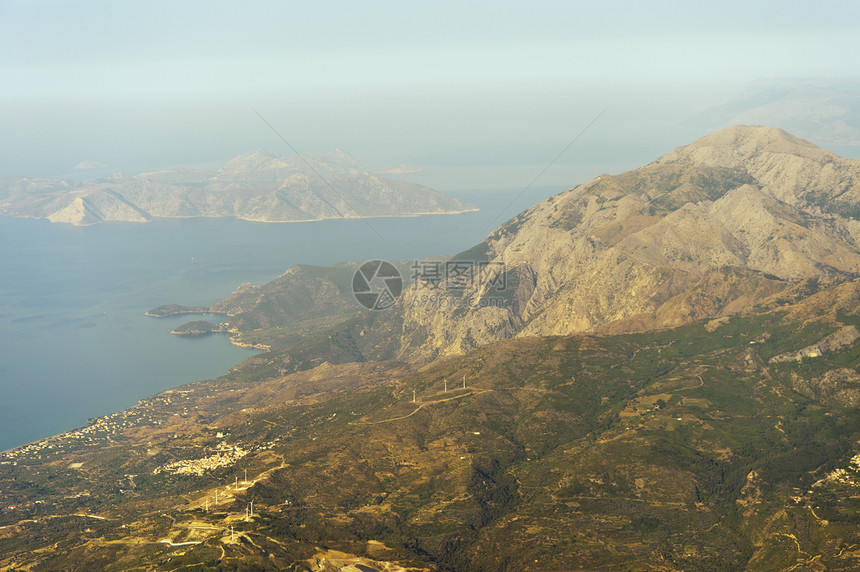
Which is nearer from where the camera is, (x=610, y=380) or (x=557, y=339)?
(x=610, y=380)

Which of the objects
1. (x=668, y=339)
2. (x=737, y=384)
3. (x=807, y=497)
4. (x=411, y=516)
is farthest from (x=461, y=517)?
(x=668, y=339)

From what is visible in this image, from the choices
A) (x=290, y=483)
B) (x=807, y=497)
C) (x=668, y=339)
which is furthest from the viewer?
(x=668, y=339)

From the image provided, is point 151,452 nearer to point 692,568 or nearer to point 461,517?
point 461,517

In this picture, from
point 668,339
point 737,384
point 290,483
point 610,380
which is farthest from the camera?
point 668,339

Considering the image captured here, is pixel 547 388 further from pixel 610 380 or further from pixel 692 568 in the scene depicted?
pixel 692 568

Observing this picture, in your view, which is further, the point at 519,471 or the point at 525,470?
the point at 525,470

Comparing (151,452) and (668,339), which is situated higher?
(668,339)

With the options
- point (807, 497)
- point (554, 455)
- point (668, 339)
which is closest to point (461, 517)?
point (554, 455)

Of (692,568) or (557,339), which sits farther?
(557,339)

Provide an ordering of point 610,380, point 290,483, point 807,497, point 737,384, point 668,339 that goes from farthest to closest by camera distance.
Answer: point 668,339
point 610,380
point 737,384
point 290,483
point 807,497
